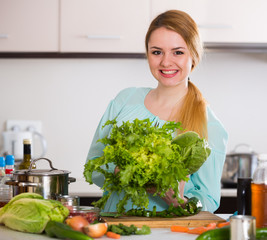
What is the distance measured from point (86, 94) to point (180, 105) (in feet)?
5.44

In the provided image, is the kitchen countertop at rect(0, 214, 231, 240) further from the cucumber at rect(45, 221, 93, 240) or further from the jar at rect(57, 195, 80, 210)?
the jar at rect(57, 195, 80, 210)

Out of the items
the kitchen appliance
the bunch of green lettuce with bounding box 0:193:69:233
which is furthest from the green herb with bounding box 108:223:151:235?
the kitchen appliance

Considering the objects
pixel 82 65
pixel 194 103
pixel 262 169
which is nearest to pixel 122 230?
pixel 262 169

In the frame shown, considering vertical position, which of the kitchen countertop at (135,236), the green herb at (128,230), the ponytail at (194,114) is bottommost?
the kitchen countertop at (135,236)

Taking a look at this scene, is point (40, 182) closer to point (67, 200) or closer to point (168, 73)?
point (67, 200)

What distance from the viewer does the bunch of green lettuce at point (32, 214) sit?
50.9 inches

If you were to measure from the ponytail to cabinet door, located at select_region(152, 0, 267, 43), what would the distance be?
134cm

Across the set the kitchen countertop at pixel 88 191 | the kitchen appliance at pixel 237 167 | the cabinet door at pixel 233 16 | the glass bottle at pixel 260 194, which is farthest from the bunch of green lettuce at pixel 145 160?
the cabinet door at pixel 233 16

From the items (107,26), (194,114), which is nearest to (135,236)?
(194,114)

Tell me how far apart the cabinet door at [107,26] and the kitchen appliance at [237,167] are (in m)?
0.96

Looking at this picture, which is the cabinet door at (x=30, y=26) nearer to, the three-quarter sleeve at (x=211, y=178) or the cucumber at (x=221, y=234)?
the three-quarter sleeve at (x=211, y=178)

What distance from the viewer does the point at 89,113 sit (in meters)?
3.50

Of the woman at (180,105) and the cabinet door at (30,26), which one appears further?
the cabinet door at (30,26)

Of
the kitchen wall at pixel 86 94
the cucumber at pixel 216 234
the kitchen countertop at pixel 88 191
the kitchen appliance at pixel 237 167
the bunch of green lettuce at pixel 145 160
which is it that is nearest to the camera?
the cucumber at pixel 216 234
